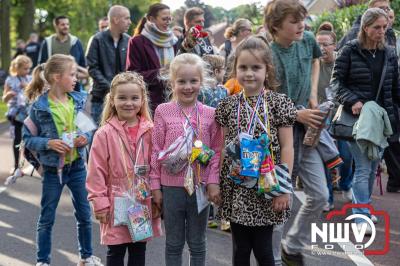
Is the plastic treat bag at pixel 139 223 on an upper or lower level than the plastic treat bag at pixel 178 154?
lower

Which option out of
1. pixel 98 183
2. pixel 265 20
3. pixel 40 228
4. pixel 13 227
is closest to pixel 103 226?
pixel 98 183

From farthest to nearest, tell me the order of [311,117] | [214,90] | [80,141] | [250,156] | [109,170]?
[214,90] → [80,141] → [311,117] → [109,170] → [250,156]

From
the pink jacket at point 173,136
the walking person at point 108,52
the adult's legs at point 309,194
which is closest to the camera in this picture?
the pink jacket at point 173,136

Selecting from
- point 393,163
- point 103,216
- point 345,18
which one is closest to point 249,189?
point 103,216

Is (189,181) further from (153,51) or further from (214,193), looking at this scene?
(153,51)

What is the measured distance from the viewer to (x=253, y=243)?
4.25 metres

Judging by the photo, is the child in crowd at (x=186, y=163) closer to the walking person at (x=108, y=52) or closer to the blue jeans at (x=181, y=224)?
the blue jeans at (x=181, y=224)

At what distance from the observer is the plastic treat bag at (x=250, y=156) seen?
13.1ft

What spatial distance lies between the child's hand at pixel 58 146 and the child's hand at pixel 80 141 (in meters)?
0.08

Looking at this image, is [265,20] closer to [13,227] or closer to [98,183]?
[98,183]

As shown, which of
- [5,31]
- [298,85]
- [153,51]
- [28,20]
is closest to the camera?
[298,85]

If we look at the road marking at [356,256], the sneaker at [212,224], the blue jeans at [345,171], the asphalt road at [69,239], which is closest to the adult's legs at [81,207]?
the asphalt road at [69,239]

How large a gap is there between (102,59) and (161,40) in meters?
1.63

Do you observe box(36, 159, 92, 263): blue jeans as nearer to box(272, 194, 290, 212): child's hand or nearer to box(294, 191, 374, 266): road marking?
box(272, 194, 290, 212): child's hand
